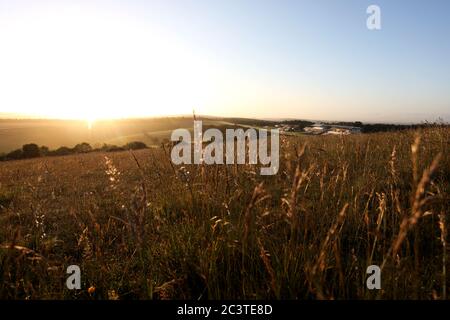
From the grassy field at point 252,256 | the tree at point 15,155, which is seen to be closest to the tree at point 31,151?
the tree at point 15,155

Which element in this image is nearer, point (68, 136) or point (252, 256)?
point (252, 256)

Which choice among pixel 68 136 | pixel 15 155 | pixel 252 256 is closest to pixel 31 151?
pixel 15 155

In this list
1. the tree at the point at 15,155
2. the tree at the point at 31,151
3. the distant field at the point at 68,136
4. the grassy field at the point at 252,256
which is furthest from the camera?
the distant field at the point at 68,136

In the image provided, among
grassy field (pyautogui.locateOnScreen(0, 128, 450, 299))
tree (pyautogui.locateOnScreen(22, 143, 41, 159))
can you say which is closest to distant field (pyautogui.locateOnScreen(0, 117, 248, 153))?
tree (pyautogui.locateOnScreen(22, 143, 41, 159))

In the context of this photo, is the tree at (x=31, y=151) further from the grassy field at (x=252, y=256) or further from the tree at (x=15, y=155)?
the grassy field at (x=252, y=256)

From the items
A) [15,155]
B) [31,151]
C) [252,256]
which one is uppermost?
[252,256]

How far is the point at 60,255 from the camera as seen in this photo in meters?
2.95

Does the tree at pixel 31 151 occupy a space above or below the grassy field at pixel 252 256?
below

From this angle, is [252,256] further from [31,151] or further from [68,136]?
[68,136]

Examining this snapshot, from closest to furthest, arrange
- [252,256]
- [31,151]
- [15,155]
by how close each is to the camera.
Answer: [252,256]
[15,155]
[31,151]

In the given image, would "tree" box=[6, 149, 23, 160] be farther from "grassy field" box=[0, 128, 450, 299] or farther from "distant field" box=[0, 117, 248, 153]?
"grassy field" box=[0, 128, 450, 299]

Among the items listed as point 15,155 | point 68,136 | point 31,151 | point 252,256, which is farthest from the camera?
point 68,136

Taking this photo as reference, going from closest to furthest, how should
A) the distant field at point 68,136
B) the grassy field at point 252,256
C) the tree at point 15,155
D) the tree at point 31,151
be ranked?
the grassy field at point 252,256 < the tree at point 15,155 < the tree at point 31,151 < the distant field at point 68,136

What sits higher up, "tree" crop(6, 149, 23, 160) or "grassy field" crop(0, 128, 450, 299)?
"grassy field" crop(0, 128, 450, 299)
